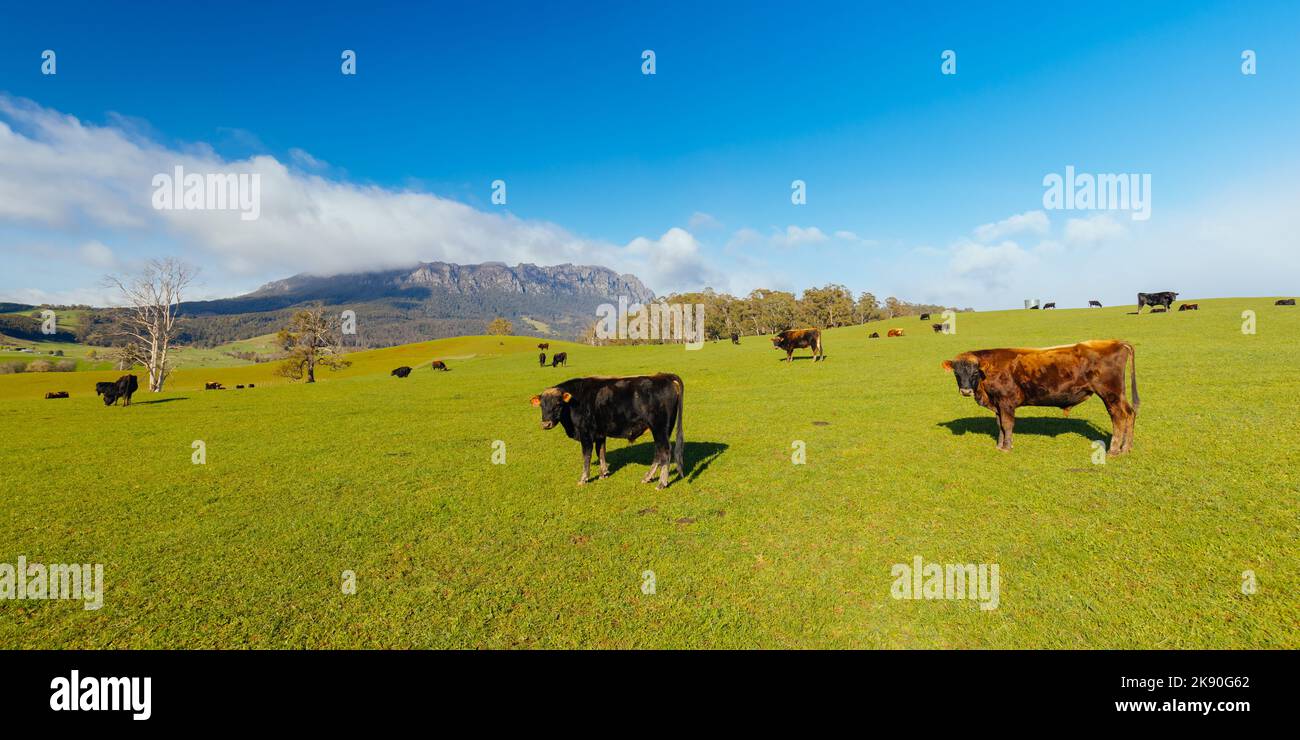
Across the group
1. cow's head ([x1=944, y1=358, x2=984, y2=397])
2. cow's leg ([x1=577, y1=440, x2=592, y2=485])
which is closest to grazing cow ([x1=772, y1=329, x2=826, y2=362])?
cow's head ([x1=944, y1=358, x2=984, y2=397])

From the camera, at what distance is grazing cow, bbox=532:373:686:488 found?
10.3m

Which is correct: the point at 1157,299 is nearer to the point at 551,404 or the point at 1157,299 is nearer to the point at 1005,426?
the point at 1005,426

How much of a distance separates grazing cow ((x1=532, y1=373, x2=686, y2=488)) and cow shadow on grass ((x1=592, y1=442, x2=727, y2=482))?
61cm

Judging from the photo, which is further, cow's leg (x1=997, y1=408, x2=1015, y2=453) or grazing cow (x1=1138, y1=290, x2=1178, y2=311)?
grazing cow (x1=1138, y1=290, x2=1178, y2=311)

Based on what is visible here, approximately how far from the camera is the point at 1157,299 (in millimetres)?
45406

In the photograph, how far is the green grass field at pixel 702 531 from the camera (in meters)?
5.36

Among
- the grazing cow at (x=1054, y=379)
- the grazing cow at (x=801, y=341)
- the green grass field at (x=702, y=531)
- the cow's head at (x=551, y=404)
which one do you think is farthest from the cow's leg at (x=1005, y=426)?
the grazing cow at (x=801, y=341)

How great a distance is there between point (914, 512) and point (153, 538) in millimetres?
12956

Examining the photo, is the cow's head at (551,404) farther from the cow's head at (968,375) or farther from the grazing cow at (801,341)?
the grazing cow at (801,341)

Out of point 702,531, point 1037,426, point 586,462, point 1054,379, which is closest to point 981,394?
point 1054,379

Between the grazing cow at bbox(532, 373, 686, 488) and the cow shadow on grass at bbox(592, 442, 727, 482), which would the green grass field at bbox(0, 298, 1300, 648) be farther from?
the grazing cow at bbox(532, 373, 686, 488)
